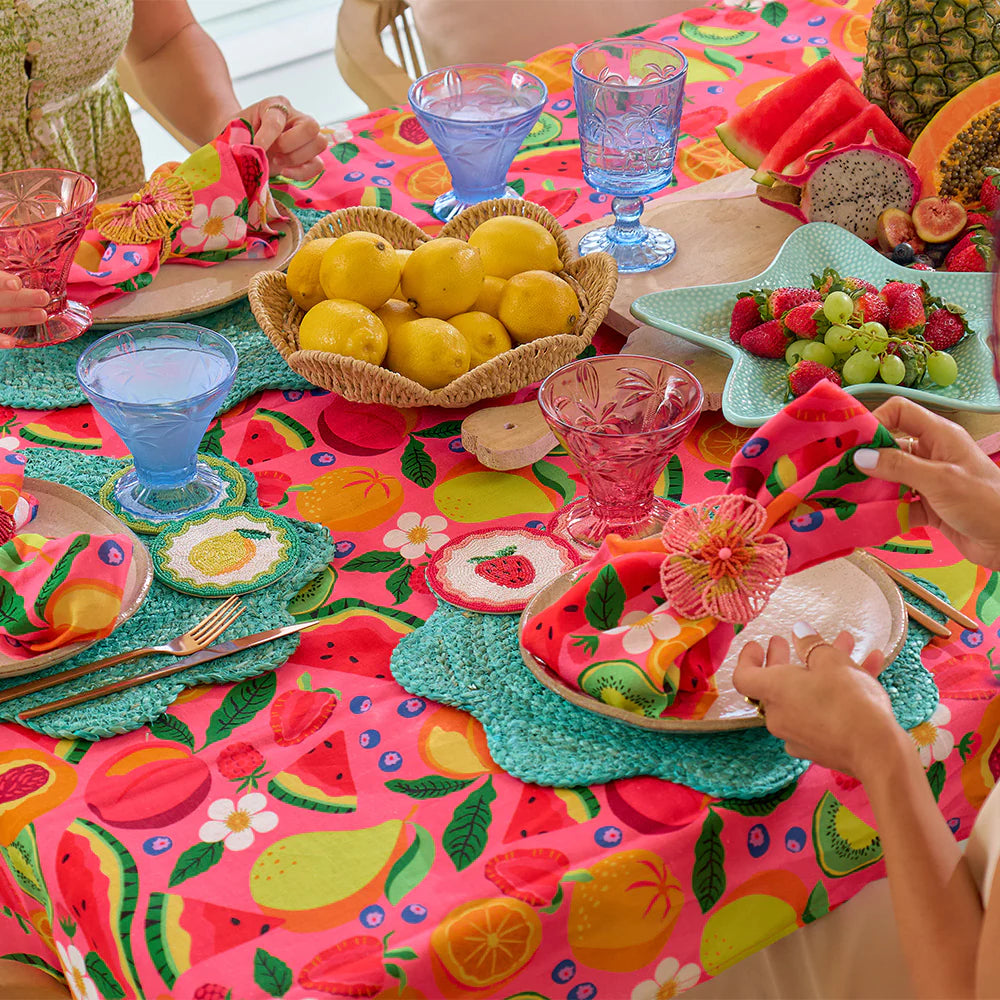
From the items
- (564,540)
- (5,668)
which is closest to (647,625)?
(564,540)

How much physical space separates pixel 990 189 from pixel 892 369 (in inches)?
18.4

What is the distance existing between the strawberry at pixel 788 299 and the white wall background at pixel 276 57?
11.7ft

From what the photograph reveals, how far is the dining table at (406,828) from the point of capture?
0.79 meters

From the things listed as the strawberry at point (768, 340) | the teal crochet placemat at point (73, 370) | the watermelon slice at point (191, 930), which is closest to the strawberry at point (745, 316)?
the strawberry at point (768, 340)

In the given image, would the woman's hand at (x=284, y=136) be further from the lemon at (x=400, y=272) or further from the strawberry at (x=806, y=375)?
the strawberry at (x=806, y=375)

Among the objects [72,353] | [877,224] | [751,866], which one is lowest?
[751,866]

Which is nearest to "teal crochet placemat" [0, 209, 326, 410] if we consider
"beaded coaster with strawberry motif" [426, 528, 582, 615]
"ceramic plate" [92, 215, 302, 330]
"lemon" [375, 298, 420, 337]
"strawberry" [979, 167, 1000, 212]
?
"ceramic plate" [92, 215, 302, 330]

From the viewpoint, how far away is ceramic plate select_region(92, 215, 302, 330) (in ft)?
4.64

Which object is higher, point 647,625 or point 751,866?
point 647,625

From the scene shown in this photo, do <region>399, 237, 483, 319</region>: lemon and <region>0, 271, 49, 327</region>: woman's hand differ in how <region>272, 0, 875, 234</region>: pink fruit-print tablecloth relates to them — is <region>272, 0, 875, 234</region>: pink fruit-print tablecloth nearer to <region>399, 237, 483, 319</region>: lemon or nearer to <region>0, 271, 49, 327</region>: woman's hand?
<region>399, 237, 483, 319</region>: lemon

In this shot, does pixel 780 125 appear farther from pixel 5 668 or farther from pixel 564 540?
pixel 5 668

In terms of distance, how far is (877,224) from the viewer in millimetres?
1534

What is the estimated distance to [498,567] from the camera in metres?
1.07

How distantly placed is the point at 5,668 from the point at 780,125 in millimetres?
1265
